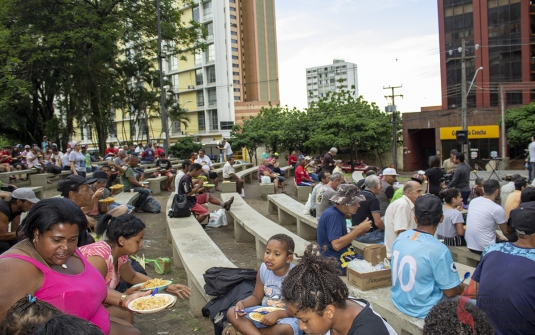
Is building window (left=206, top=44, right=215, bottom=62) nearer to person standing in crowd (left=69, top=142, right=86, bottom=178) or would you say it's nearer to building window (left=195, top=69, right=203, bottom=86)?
building window (left=195, top=69, right=203, bottom=86)

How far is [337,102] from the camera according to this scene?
35.1 metres

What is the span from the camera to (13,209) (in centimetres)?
539

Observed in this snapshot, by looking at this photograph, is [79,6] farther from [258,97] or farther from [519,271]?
[258,97]

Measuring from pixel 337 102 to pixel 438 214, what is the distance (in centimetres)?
3227

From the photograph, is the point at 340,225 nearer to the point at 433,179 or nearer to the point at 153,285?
the point at 153,285

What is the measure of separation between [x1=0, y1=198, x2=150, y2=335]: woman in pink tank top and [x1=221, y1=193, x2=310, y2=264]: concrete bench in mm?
3803

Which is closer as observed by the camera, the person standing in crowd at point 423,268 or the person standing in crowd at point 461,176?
the person standing in crowd at point 423,268

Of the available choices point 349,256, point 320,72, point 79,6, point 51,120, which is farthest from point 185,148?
point 320,72

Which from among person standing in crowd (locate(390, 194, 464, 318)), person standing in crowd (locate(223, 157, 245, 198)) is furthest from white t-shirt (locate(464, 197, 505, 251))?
person standing in crowd (locate(223, 157, 245, 198))

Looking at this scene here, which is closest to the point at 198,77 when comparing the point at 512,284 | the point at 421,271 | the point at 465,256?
the point at 465,256

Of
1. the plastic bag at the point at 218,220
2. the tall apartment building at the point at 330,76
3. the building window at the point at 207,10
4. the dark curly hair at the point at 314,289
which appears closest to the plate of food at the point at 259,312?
the dark curly hair at the point at 314,289

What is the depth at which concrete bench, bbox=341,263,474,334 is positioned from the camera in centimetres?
350

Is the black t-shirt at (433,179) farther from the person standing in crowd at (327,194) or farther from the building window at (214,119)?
the building window at (214,119)

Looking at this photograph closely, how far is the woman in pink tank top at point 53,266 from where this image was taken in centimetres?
248
